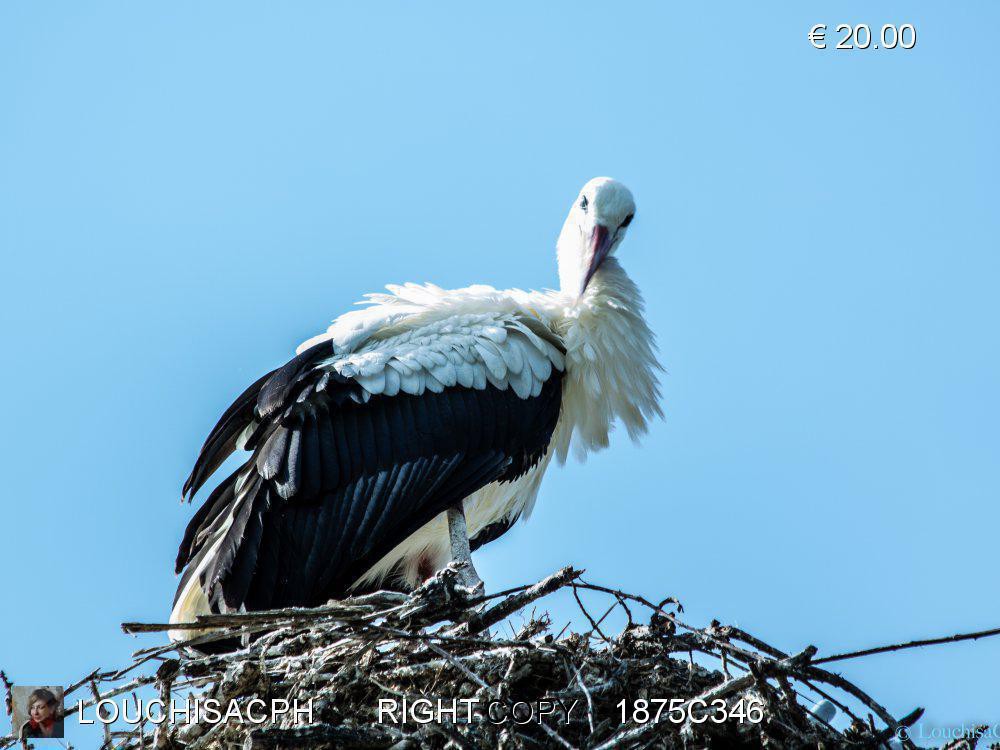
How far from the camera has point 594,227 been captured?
21.1 ft

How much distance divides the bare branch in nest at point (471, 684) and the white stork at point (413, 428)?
82 cm

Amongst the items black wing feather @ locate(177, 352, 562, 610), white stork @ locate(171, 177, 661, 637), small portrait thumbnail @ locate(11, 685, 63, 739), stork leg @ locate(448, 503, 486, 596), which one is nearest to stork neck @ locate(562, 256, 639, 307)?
white stork @ locate(171, 177, 661, 637)

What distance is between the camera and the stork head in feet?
21.0

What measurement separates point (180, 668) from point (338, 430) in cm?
145

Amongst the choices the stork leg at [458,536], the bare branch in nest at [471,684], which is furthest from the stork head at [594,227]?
the bare branch in nest at [471,684]

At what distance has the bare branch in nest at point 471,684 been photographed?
4168 mm

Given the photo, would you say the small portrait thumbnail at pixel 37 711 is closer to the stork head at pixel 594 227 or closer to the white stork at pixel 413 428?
the white stork at pixel 413 428

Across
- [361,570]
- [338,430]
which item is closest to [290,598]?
[361,570]

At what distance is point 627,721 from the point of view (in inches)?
174

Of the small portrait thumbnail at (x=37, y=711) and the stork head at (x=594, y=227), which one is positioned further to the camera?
the stork head at (x=594, y=227)

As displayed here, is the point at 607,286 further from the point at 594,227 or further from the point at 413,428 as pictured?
the point at 413,428

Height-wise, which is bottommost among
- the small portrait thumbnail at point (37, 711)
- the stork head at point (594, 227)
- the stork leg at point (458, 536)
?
the small portrait thumbnail at point (37, 711)

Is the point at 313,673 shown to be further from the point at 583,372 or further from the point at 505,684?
the point at 583,372

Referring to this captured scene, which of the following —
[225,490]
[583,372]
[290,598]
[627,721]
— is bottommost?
[627,721]
